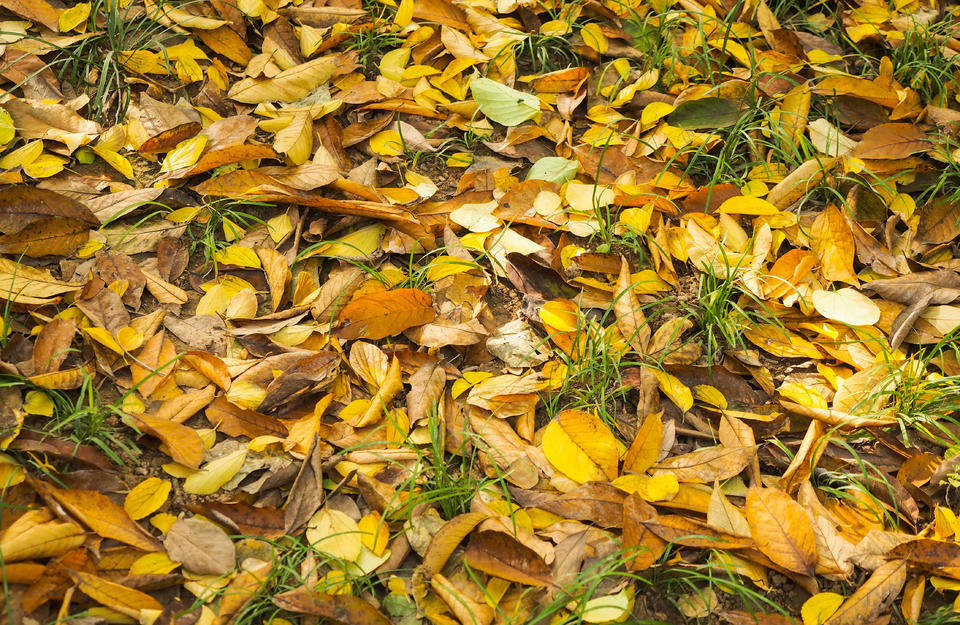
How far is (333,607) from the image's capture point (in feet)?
4.83

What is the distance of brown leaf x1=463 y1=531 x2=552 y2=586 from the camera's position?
5.08ft

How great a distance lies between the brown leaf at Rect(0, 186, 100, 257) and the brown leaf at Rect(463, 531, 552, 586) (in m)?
1.37

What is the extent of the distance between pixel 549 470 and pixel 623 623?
15.4 inches

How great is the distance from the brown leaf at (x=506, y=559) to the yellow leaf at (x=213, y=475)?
1.85ft

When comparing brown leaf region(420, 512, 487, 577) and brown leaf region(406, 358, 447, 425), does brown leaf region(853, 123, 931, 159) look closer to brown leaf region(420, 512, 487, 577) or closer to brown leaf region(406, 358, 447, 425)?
brown leaf region(406, 358, 447, 425)

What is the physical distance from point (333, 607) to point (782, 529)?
3.27 feet

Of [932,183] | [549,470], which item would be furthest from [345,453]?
[932,183]

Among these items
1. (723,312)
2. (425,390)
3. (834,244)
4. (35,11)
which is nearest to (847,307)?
(834,244)

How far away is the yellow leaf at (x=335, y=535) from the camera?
157 cm

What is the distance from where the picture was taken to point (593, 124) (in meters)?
2.56

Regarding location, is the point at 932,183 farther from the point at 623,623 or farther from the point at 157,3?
the point at 157,3

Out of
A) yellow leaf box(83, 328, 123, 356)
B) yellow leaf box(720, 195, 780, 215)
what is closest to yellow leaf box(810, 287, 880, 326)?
yellow leaf box(720, 195, 780, 215)

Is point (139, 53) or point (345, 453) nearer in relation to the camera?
point (345, 453)

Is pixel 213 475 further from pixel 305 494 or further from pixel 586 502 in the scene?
pixel 586 502
